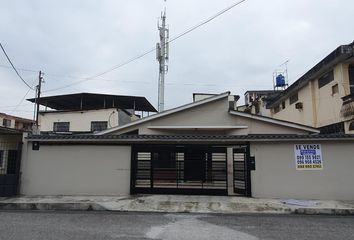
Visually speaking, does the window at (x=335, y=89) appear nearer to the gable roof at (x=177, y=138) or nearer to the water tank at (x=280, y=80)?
the gable roof at (x=177, y=138)

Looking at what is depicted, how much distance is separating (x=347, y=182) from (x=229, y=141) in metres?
4.74

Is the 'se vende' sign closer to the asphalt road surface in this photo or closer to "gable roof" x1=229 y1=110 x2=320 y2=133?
the asphalt road surface

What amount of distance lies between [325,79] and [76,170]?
51.6ft

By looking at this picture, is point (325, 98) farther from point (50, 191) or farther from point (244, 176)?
point (50, 191)

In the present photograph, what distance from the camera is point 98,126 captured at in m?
28.6

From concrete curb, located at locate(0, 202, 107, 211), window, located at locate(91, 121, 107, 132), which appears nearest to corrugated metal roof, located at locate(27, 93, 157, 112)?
window, located at locate(91, 121, 107, 132)

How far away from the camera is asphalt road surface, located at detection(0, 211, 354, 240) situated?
24.0ft

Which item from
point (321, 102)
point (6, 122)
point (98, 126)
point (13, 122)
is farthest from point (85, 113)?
point (13, 122)

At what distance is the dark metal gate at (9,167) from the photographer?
12883 millimetres

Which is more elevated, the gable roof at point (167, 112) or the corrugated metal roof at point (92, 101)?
the corrugated metal roof at point (92, 101)

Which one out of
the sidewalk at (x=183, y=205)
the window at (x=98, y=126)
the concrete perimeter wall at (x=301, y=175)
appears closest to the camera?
the sidewalk at (x=183, y=205)

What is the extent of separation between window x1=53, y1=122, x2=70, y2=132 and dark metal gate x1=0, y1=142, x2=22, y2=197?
1572 cm

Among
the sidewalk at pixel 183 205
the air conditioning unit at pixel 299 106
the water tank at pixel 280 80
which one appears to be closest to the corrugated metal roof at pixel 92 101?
the water tank at pixel 280 80

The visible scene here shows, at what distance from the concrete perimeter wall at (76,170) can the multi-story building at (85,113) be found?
14.1 m
